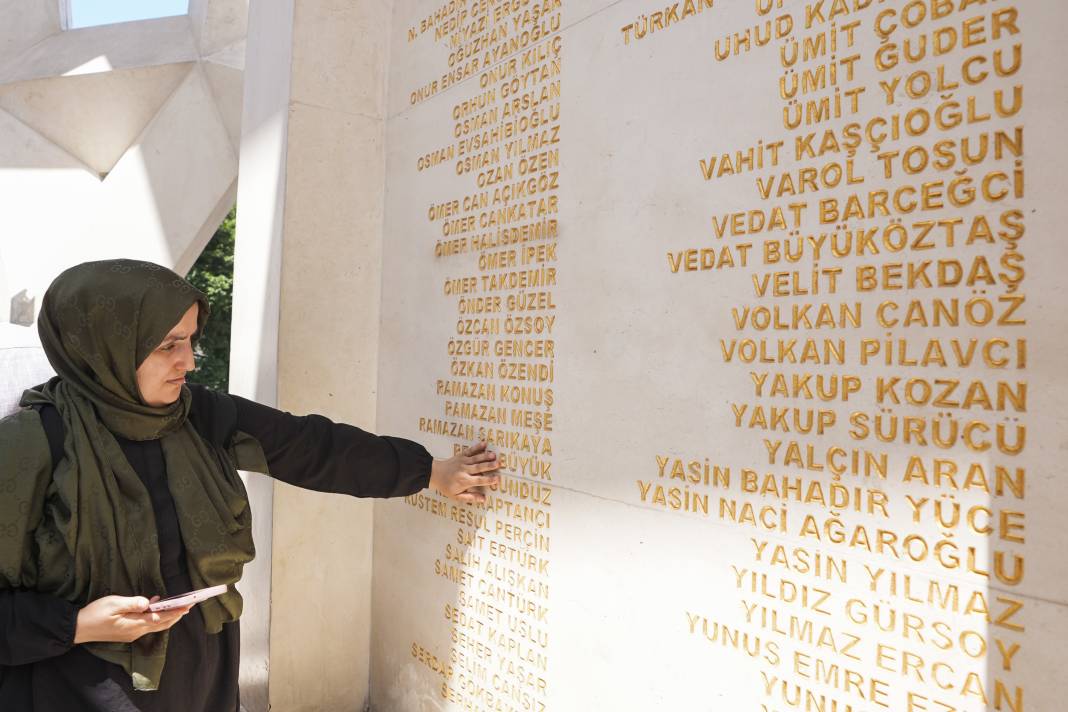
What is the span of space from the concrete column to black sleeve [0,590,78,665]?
1.71 metres

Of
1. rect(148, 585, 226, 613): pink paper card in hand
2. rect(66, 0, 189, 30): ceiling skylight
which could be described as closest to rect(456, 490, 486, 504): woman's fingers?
rect(148, 585, 226, 613): pink paper card in hand

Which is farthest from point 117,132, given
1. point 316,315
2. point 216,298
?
point 216,298

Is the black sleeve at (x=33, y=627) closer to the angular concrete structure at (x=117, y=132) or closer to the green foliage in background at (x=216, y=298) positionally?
the angular concrete structure at (x=117, y=132)

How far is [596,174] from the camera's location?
2.64m

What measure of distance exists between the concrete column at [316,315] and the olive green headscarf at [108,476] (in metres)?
1.41

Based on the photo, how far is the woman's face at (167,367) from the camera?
7.30 ft

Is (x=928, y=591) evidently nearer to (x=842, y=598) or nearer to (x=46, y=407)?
(x=842, y=598)

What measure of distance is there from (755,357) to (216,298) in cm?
1826

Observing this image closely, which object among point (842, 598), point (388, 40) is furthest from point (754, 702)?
point (388, 40)

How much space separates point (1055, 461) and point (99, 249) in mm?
9592

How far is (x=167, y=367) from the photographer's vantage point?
224 cm

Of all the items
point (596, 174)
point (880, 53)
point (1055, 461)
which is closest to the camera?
point (1055, 461)

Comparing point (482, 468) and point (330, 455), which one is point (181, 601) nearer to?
point (330, 455)

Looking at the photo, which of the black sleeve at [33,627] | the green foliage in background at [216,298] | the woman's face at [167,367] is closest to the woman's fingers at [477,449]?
the woman's face at [167,367]
